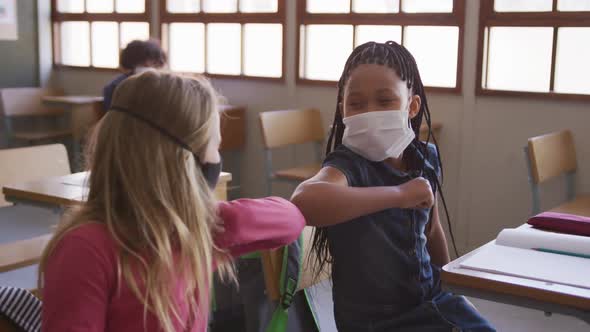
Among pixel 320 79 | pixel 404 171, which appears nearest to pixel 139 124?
pixel 404 171

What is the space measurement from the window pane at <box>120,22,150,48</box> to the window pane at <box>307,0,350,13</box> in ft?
4.85

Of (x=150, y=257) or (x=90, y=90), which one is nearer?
(x=150, y=257)

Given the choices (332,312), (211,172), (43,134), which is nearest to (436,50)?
(332,312)

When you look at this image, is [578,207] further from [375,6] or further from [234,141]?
[234,141]

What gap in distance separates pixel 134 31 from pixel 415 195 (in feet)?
15.3

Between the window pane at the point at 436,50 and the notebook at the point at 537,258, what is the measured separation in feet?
8.38

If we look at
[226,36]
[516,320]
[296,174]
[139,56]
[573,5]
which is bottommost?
[516,320]

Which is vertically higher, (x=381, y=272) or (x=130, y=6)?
(x=130, y=6)

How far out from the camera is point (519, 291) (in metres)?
1.31

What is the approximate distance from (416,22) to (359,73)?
115 inches

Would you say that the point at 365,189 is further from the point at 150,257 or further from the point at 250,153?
the point at 250,153

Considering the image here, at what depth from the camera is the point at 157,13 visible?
17.7 feet

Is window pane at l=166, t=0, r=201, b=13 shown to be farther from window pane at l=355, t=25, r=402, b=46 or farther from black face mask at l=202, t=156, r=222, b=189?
black face mask at l=202, t=156, r=222, b=189

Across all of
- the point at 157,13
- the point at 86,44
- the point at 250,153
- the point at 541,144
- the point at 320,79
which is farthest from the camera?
the point at 86,44
